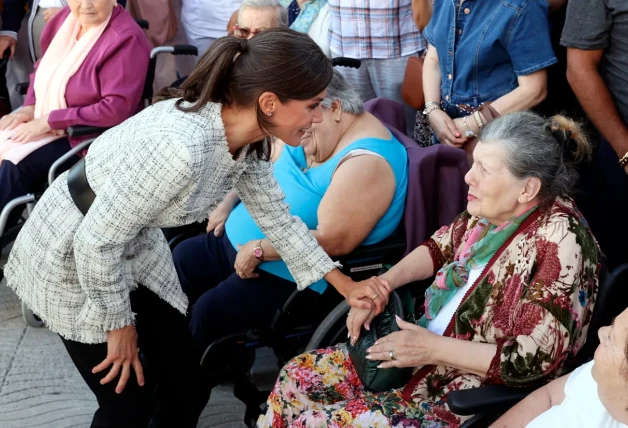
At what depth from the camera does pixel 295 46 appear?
174 cm

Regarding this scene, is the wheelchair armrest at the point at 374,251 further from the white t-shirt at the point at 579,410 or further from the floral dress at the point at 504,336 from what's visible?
the white t-shirt at the point at 579,410

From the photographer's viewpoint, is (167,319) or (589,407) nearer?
(589,407)

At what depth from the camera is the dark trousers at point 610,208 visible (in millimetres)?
2461

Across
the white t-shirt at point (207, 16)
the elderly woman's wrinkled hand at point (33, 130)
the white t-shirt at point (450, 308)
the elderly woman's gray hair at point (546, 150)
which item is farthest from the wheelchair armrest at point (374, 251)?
the white t-shirt at point (207, 16)

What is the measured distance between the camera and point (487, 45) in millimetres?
2623

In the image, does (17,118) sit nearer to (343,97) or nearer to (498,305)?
(343,97)

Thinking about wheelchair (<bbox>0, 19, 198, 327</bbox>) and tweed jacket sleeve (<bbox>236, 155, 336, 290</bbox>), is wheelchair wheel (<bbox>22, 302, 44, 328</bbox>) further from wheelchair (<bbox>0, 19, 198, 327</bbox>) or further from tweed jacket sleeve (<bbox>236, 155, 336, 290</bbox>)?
tweed jacket sleeve (<bbox>236, 155, 336, 290</bbox>)

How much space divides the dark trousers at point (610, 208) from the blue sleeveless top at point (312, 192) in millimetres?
623

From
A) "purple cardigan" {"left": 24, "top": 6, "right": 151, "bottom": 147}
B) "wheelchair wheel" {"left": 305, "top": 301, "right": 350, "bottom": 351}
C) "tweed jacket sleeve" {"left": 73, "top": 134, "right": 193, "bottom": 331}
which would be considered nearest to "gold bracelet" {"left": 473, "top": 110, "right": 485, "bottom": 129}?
"wheelchair wheel" {"left": 305, "top": 301, "right": 350, "bottom": 351}

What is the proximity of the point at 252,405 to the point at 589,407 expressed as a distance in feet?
4.26

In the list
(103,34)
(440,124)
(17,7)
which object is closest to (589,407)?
(440,124)

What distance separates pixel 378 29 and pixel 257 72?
6.24 ft

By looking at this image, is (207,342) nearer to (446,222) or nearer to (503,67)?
(446,222)

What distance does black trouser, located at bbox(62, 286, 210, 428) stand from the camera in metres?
1.98
